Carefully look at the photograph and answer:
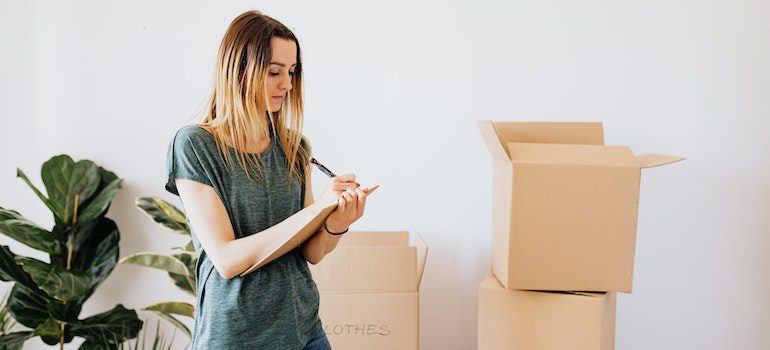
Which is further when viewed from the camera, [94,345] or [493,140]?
[94,345]

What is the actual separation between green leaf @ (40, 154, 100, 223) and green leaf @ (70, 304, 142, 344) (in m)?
0.32

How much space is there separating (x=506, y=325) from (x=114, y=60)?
150 cm

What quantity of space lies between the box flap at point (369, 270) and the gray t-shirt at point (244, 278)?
0.72 meters

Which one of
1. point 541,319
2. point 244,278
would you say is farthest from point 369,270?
point 244,278

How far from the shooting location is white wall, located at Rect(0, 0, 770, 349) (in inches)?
89.0

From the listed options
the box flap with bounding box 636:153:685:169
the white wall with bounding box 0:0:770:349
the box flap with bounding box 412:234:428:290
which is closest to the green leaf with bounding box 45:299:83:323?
the white wall with bounding box 0:0:770:349

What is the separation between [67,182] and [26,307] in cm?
39

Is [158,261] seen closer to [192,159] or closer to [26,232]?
[26,232]

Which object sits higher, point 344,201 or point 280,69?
point 280,69

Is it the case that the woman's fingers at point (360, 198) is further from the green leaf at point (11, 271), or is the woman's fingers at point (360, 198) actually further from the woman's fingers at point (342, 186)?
the green leaf at point (11, 271)

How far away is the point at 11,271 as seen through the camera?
6.94ft

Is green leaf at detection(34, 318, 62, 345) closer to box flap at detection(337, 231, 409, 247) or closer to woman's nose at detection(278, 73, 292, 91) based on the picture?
box flap at detection(337, 231, 409, 247)

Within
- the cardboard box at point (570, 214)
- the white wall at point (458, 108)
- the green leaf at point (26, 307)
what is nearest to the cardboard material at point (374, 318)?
the cardboard box at point (570, 214)

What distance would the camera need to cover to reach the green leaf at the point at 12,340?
2121 mm
